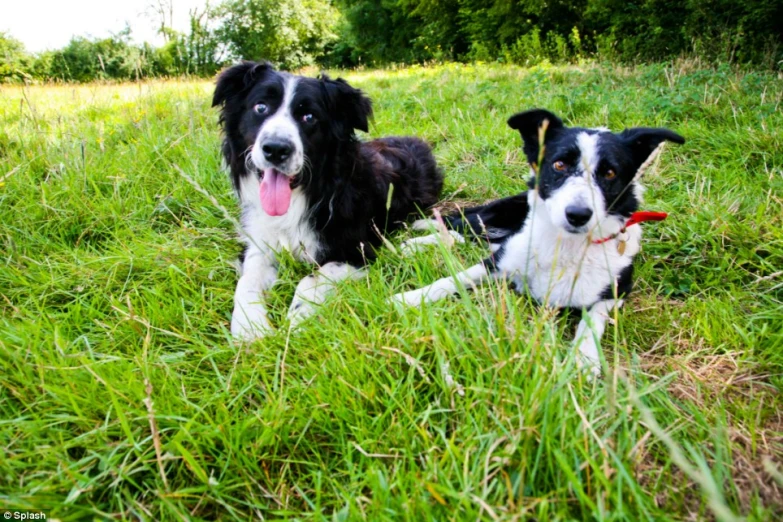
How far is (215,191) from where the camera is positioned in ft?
11.4

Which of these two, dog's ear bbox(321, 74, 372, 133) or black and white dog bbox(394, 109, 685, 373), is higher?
dog's ear bbox(321, 74, 372, 133)

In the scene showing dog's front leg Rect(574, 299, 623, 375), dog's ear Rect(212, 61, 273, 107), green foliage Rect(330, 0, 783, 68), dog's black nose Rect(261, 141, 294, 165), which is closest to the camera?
dog's front leg Rect(574, 299, 623, 375)

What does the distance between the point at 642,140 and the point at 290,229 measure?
1.93 m

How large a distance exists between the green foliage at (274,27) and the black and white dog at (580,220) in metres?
25.5

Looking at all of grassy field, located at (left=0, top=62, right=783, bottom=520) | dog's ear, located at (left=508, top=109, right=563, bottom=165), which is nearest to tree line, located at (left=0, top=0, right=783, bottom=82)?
grassy field, located at (left=0, top=62, right=783, bottom=520)

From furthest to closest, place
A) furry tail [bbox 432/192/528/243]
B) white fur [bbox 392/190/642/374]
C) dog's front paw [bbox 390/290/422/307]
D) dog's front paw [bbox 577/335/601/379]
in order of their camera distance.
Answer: furry tail [bbox 432/192/528/243], white fur [bbox 392/190/642/374], dog's front paw [bbox 390/290/422/307], dog's front paw [bbox 577/335/601/379]

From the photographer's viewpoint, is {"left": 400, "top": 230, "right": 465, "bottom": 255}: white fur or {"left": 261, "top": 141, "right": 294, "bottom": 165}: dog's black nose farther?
{"left": 400, "top": 230, "right": 465, "bottom": 255}: white fur

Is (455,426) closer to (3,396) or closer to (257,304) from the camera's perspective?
(257,304)

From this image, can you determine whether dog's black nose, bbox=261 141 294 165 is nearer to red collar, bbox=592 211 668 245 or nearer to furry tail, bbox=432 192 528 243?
furry tail, bbox=432 192 528 243

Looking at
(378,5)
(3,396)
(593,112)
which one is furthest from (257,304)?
(378,5)

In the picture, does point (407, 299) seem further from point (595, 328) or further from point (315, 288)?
point (595, 328)

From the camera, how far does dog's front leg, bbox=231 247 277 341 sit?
1.94 m

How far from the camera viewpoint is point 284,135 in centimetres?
238

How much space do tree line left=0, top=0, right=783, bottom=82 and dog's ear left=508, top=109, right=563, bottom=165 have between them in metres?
2.84
